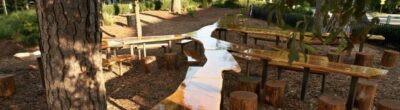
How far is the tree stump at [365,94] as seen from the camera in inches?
169

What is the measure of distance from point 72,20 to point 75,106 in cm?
62

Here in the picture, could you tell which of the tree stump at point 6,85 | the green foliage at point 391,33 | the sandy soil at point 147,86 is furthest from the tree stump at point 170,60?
the green foliage at point 391,33

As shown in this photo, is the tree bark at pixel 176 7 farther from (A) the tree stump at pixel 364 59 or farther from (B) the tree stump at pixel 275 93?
(B) the tree stump at pixel 275 93

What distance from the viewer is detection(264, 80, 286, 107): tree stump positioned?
14.1 ft

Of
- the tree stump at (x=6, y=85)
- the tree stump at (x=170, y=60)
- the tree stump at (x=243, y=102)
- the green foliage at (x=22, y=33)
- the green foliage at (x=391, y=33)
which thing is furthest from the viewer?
the green foliage at (x=391, y=33)

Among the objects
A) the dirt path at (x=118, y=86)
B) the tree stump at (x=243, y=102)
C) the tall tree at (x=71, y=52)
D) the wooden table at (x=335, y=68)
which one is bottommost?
the dirt path at (x=118, y=86)

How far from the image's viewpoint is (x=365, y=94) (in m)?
4.33

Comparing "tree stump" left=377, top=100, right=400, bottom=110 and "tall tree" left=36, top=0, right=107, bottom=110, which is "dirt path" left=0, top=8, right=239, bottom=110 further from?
"tree stump" left=377, top=100, right=400, bottom=110

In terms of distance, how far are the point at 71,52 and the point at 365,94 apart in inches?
163

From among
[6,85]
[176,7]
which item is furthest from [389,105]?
[176,7]

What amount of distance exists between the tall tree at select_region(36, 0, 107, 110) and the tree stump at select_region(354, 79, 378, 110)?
3851mm

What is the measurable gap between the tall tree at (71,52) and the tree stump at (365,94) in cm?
385

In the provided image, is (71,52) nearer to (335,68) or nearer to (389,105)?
(335,68)

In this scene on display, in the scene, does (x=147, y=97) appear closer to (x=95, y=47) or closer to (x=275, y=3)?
(x=95, y=47)
